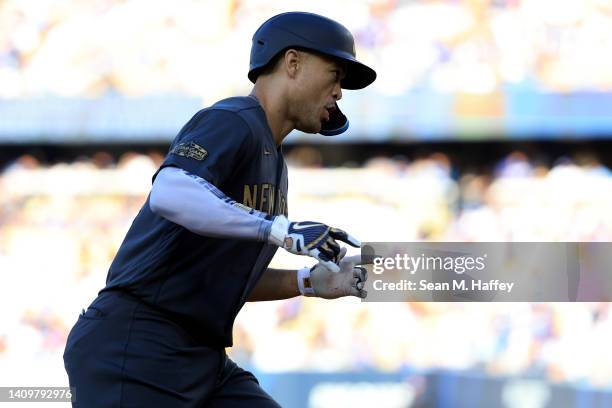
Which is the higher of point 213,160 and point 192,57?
point 192,57

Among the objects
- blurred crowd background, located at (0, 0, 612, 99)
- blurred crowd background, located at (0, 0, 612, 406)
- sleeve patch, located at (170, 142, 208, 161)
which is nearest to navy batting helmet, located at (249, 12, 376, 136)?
sleeve patch, located at (170, 142, 208, 161)

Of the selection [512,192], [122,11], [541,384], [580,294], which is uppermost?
[122,11]

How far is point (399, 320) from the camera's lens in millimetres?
6457

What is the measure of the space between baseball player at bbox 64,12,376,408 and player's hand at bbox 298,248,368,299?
0.04 feet

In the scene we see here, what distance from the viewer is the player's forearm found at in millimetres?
3066

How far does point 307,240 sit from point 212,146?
325mm

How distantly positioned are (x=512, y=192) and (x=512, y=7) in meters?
1.17

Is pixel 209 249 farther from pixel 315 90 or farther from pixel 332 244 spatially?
pixel 315 90

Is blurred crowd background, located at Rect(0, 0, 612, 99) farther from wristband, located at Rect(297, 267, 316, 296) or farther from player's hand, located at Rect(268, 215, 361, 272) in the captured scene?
player's hand, located at Rect(268, 215, 361, 272)

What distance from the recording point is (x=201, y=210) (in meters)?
2.25

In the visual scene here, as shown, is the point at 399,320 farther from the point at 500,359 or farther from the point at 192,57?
the point at 192,57

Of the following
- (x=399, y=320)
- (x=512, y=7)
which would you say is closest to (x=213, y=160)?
(x=399, y=320)

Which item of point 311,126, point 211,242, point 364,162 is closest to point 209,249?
point 211,242

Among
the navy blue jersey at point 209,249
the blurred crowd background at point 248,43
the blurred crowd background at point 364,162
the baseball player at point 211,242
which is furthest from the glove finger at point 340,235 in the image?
the blurred crowd background at point 248,43
